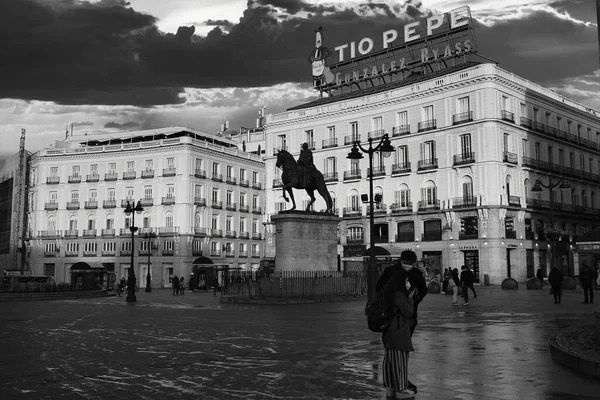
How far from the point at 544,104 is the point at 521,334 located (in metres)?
55.3

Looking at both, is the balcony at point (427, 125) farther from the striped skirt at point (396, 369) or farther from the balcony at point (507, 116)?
the striped skirt at point (396, 369)

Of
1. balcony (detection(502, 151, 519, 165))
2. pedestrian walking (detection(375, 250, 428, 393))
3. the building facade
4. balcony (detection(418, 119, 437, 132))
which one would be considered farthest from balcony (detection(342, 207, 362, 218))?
pedestrian walking (detection(375, 250, 428, 393))

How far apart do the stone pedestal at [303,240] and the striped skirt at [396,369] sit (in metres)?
20.0

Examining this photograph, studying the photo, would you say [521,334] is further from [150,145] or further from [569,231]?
[150,145]

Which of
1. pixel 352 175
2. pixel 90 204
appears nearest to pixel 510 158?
pixel 352 175

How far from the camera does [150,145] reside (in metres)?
80.8

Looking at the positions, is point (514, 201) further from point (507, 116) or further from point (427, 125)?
Result: point (427, 125)

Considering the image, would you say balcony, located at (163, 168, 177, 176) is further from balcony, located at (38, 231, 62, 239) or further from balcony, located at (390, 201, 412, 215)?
balcony, located at (390, 201, 412, 215)

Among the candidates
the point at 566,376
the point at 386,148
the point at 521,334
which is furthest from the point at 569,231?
the point at 566,376

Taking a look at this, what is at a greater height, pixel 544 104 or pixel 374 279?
pixel 544 104

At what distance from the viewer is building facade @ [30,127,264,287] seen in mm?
77688

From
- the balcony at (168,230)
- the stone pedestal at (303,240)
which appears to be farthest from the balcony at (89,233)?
the stone pedestal at (303,240)

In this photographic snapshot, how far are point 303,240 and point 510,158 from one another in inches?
1425

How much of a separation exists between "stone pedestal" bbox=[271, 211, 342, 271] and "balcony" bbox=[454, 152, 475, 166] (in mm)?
32262
